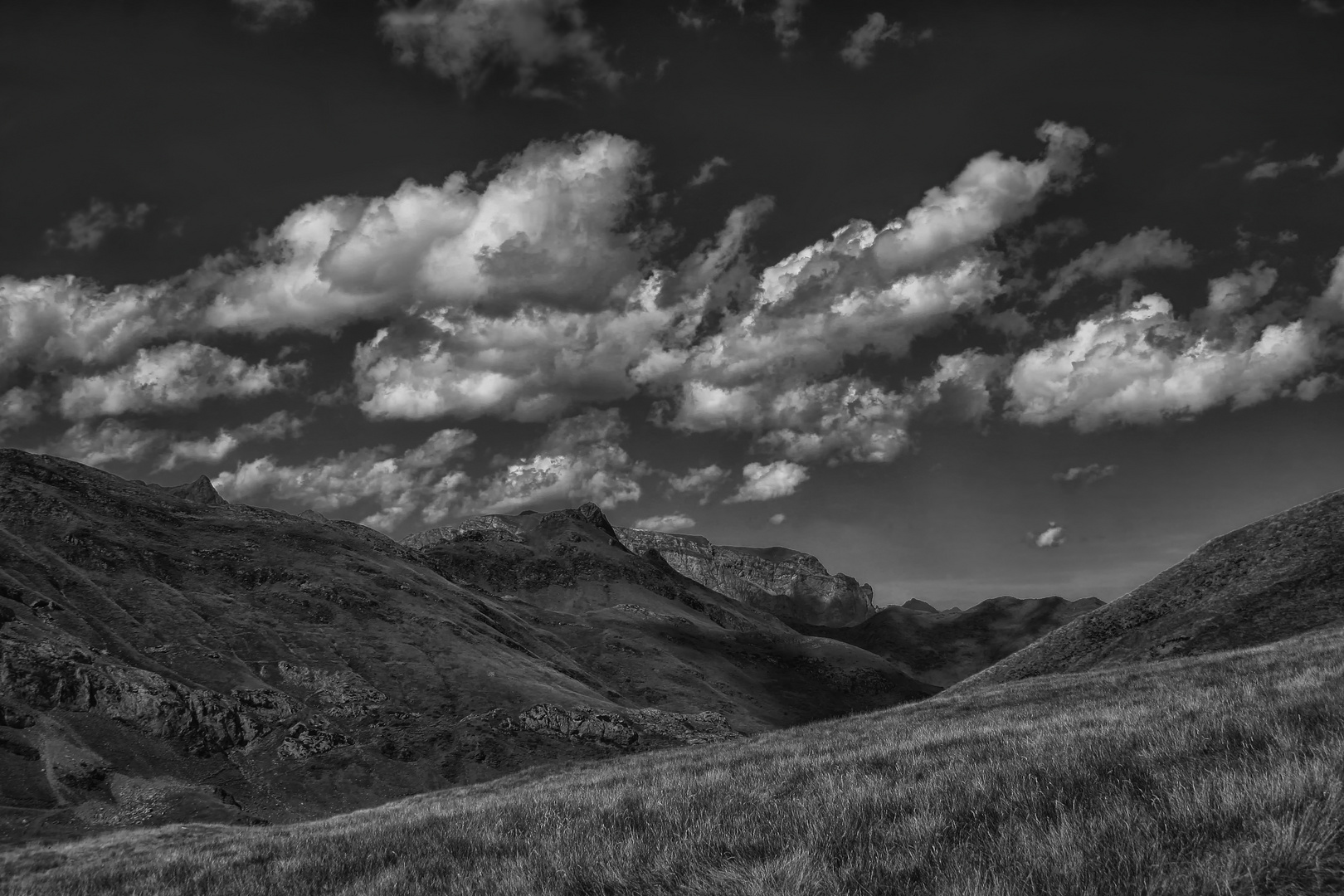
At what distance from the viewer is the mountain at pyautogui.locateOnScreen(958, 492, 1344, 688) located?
175 feet

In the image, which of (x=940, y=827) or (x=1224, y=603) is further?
(x=1224, y=603)

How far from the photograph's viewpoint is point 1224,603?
193ft

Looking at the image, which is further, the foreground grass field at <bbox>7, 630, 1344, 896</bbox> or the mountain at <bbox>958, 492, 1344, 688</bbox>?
the mountain at <bbox>958, 492, 1344, 688</bbox>

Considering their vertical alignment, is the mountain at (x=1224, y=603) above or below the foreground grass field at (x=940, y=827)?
below

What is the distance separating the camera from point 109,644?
541 feet

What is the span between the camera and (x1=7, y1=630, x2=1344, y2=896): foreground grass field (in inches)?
161

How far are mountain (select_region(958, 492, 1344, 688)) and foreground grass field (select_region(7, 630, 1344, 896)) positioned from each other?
172 feet

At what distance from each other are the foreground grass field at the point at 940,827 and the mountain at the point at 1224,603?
52.5 meters

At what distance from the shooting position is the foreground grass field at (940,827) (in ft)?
13.4

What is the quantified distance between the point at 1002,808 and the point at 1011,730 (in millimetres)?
6957

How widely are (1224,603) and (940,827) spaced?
69.9 metres

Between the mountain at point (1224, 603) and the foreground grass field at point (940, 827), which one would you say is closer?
the foreground grass field at point (940, 827)

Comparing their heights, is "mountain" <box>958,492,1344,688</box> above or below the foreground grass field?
below

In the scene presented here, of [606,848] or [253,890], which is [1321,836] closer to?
[606,848]
